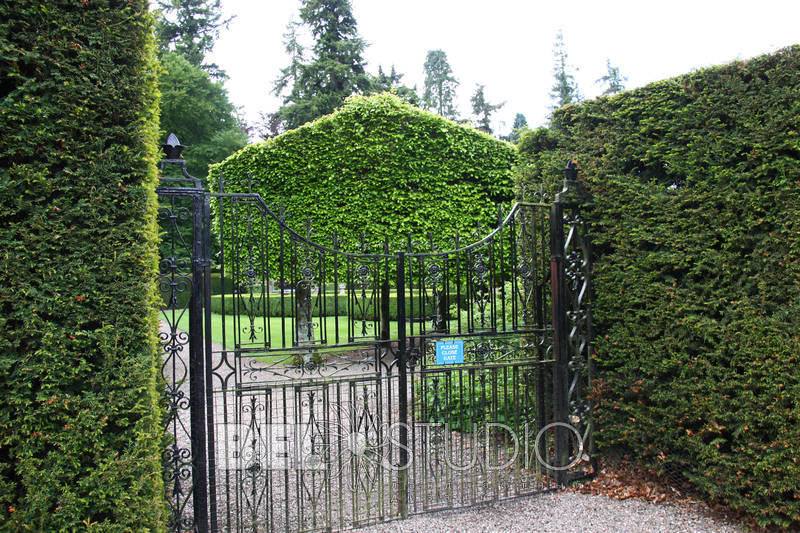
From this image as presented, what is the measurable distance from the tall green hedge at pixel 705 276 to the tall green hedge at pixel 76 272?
140 inches

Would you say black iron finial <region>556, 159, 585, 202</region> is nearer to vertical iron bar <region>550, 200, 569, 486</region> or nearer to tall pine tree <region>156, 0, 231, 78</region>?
vertical iron bar <region>550, 200, 569, 486</region>

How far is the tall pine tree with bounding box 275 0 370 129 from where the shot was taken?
2272 centimetres

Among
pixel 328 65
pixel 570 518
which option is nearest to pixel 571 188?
pixel 570 518

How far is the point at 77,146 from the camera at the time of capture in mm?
2744

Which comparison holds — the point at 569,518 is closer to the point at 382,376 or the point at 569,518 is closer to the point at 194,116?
the point at 382,376

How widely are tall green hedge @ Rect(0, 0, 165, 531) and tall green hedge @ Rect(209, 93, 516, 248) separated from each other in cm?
641

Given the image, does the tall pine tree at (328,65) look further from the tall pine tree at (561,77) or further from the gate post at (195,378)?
the gate post at (195,378)

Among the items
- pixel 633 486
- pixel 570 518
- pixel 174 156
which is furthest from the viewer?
pixel 633 486

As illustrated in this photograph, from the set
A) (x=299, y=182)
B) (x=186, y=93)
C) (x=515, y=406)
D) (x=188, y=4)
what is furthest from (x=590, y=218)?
(x=188, y=4)

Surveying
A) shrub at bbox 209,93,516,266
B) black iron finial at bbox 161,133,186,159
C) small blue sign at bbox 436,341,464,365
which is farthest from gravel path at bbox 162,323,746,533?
shrub at bbox 209,93,516,266

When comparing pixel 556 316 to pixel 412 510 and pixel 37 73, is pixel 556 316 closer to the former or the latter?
pixel 412 510

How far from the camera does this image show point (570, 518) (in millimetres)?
3998

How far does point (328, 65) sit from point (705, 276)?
2167 cm

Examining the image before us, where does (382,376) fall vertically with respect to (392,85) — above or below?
below
